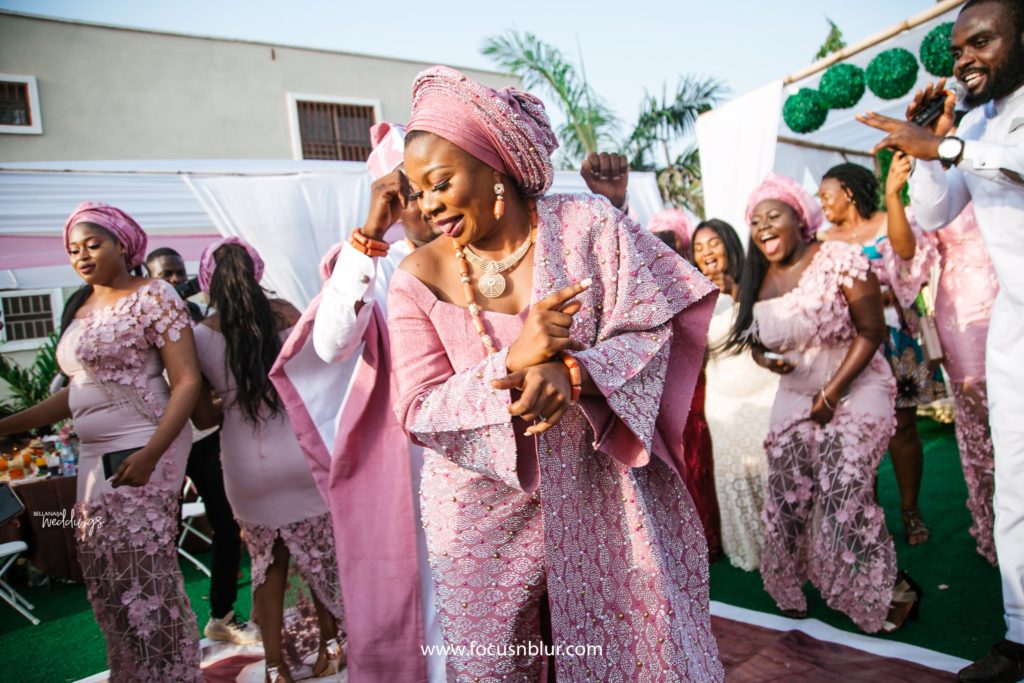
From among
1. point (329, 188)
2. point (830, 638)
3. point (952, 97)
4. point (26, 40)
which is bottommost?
point (830, 638)

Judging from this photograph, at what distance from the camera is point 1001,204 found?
2539 millimetres

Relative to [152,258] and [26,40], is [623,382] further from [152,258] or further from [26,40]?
[26,40]

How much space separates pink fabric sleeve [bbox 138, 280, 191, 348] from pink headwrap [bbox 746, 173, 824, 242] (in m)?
2.83

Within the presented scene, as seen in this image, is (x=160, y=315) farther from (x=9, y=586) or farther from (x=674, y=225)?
(x=9, y=586)

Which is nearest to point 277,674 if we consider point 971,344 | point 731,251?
point 731,251

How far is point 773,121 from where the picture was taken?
25.1 ft

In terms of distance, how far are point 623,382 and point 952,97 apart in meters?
2.04

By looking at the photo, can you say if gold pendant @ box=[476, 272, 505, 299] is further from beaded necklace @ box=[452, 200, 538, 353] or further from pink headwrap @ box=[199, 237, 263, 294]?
pink headwrap @ box=[199, 237, 263, 294]

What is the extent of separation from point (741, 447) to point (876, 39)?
4.28m

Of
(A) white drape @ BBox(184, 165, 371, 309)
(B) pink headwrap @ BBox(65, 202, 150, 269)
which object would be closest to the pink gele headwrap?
(B) pink headwrap @ BBox(65, 202, 150, 269)

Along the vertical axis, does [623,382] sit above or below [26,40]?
below

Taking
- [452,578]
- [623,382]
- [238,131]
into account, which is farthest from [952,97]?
[238,131]

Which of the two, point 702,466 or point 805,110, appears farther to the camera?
point 805,110

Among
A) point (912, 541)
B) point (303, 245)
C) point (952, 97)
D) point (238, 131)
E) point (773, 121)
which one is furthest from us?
point (238, 131)
